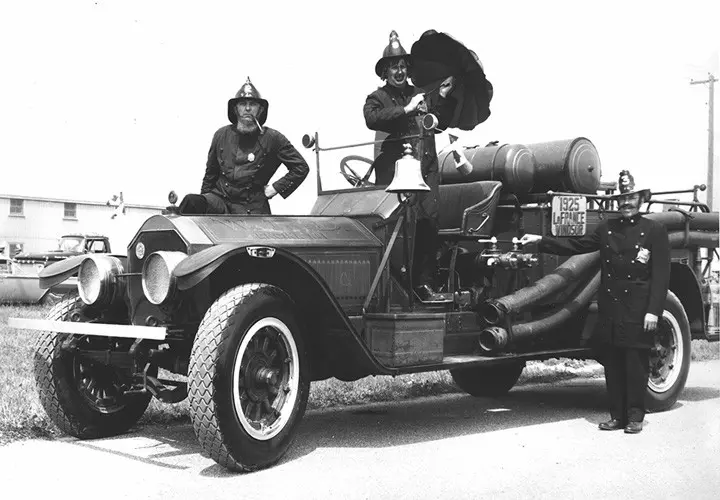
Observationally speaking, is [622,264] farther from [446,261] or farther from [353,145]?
[353,145]

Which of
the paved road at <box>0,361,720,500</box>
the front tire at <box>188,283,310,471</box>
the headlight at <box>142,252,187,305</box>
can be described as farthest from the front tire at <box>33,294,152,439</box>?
the front tire at <box>188,283,310,471</box>

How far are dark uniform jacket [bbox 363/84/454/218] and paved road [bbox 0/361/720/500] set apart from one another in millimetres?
1851

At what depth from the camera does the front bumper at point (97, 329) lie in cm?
561

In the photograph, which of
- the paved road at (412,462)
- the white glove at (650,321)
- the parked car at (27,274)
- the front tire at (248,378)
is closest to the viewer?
the paved road at (412,462)

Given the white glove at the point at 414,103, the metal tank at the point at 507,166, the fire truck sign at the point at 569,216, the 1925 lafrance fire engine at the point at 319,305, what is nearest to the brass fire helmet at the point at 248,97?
the 1925 lafrance fire engine at the point at 319,305

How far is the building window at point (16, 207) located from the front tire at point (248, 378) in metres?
24.8

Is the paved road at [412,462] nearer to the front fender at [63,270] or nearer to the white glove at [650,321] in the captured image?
the white glove at [650,321]

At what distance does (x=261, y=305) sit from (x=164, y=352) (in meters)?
0.88

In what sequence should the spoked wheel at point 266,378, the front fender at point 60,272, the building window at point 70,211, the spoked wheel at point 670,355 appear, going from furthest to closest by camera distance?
the building window at point 70,211, the spoked wheel at point 670,355, the front fender at point 60,272, the spoked wheel at point 266,378

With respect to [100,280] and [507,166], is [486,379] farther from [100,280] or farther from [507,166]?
[100,280]

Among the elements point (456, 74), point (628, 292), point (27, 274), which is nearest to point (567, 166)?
point (456, 74)

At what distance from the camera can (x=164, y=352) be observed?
6.23m

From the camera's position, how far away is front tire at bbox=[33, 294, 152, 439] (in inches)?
255

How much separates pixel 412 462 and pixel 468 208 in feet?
9.06
